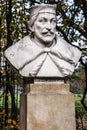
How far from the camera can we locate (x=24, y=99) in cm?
614

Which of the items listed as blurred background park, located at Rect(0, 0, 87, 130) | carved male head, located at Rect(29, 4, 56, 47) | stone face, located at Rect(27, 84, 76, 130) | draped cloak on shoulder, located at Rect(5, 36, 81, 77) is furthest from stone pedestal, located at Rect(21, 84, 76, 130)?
blurred background park, located at Rect(0, 0, 87, 130)

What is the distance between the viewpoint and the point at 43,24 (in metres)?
6.30

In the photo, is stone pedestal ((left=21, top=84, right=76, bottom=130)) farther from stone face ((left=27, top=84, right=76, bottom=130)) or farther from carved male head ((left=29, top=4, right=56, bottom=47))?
carved male head ((left=29, top=4, right=56, bottom=47))

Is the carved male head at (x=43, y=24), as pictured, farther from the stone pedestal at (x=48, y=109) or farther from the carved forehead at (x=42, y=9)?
the stone pedestal at (x=48, y=109)

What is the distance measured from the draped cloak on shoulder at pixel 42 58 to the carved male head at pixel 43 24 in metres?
0.12

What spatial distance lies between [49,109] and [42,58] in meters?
0.85

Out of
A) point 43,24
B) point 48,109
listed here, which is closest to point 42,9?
point 43,24

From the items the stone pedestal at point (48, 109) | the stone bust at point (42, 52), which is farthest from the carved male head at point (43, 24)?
the stone pedestal at point (48, 109)

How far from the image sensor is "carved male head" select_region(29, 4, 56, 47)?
6.30 metres

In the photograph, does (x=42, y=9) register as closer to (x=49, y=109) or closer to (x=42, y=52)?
(x=42, y=52)

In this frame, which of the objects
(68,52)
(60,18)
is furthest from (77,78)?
(68,52)

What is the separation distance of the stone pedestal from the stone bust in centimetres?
27

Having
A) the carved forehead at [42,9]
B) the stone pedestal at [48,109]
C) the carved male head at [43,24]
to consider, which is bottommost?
the stone pedestal at [48,109]

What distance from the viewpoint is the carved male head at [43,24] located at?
6297 millimetres
